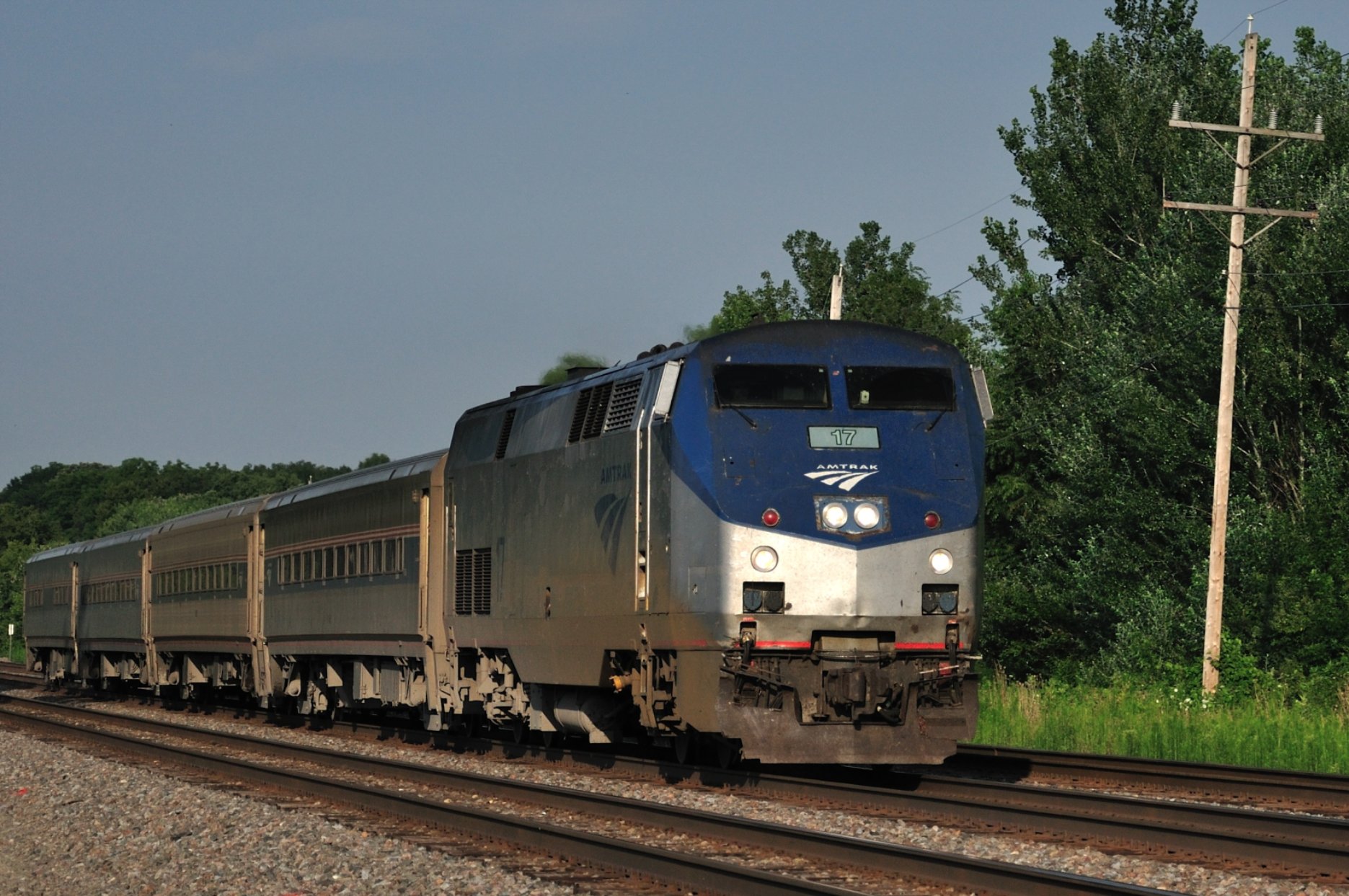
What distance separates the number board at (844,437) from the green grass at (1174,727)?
613 centimetres

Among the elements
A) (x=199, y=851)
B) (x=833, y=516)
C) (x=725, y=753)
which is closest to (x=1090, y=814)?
(x=833, y=516)

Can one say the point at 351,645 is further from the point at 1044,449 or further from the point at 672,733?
the point at 1044,449

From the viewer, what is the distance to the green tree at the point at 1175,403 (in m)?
29.4

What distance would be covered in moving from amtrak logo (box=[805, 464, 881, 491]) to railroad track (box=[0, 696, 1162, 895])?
3.14 metres

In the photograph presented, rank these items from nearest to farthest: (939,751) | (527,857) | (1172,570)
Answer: (527,857) < (939,751) < (1172,570)

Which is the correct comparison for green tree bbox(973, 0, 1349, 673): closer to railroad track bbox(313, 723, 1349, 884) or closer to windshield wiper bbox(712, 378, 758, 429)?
railroad track bbox(313, 723, 1349, 884)

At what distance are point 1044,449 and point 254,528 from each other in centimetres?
1672

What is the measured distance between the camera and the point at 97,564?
4238cm

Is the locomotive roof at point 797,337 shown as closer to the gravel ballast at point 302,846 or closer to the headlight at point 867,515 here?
the headlight at point 867,515

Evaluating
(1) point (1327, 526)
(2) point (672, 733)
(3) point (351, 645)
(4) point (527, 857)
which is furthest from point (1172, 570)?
(4) point (527, 857)

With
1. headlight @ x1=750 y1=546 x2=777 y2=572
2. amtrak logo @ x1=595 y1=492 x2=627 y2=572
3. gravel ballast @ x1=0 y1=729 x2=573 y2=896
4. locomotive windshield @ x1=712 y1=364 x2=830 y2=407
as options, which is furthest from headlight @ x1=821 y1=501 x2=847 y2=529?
gravel ballast @ x1=0 y1=729 x2=573 y2=896

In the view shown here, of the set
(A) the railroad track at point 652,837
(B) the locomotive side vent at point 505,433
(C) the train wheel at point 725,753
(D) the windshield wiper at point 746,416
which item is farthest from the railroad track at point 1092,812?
(B) the locomotive side vent at point 505,433

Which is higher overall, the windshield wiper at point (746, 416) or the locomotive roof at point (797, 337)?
the locomotive roof at point (797, 337)

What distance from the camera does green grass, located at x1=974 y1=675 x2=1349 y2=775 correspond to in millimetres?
18344
